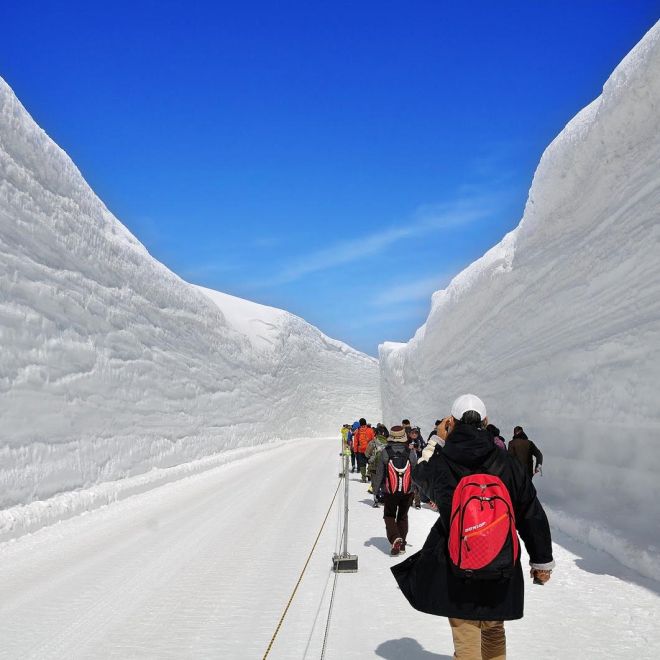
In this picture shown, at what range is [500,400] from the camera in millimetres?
16250

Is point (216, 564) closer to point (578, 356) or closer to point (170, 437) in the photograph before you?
point (578, 356)

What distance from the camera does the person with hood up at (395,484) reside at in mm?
7562

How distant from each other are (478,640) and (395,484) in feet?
15.4

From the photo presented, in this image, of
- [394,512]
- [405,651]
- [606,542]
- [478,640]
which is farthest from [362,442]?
[478,640]

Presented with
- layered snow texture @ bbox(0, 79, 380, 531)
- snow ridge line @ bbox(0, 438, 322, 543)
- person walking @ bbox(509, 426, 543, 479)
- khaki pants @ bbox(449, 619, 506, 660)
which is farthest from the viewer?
layered snow texture @ bbox(0, 79, 380, 531)

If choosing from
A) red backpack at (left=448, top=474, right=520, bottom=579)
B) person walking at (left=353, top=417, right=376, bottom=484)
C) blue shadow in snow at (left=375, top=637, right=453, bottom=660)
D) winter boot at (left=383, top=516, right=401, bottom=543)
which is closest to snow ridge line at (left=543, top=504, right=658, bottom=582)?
winter boot at (left=383, top=516, right=401, bottom=543)

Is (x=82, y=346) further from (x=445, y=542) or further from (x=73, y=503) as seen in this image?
(x=445, y=542)

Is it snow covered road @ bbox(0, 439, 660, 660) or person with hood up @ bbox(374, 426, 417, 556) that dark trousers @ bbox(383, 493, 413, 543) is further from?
snow covered road @ bbox(0, 439, 660, 660)

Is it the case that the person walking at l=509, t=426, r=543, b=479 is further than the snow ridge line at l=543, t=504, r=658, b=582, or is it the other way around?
→ the person walking at l=509, t=426, r=543, b=479

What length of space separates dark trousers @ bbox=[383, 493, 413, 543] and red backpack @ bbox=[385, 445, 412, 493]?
8cm

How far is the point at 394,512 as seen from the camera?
25.1 ft

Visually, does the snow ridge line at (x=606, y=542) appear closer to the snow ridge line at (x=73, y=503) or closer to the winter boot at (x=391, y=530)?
the winter boot at (x=391, y=530)

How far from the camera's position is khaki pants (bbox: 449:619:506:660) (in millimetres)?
2908

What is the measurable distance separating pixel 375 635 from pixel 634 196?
796 centimetres
